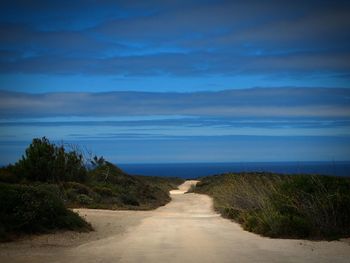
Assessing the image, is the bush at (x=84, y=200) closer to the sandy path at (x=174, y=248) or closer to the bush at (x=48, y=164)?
the bush at (x=48, y=164)

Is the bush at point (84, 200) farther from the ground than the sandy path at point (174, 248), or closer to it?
farther from the ground

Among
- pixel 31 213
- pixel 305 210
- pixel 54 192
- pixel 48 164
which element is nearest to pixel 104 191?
pixel 48 164

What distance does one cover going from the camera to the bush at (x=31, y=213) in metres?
15.1

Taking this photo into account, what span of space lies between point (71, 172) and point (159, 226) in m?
16.2

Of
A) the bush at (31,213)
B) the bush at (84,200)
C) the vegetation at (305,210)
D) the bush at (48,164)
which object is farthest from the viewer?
the bush at (48,164)

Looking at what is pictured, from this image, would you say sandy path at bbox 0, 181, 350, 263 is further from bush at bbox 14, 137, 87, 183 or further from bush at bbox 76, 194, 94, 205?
bush at bbox 14, 137, 87, 183

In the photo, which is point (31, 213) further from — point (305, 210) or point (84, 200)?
point (84, 200)

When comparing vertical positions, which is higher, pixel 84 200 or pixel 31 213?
pixel 31 213

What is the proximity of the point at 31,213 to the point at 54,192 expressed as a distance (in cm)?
656

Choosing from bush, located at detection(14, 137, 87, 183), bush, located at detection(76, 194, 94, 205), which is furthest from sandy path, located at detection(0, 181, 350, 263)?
bush, located at detection(14, 137, 87, 183)

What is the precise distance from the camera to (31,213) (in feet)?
50.6

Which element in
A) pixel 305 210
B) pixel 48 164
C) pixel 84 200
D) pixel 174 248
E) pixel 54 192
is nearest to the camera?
pixel 174 248

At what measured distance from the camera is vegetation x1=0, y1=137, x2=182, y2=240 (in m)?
15.5

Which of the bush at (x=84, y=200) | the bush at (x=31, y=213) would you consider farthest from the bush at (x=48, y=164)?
the bush at (x=31, y=213)
